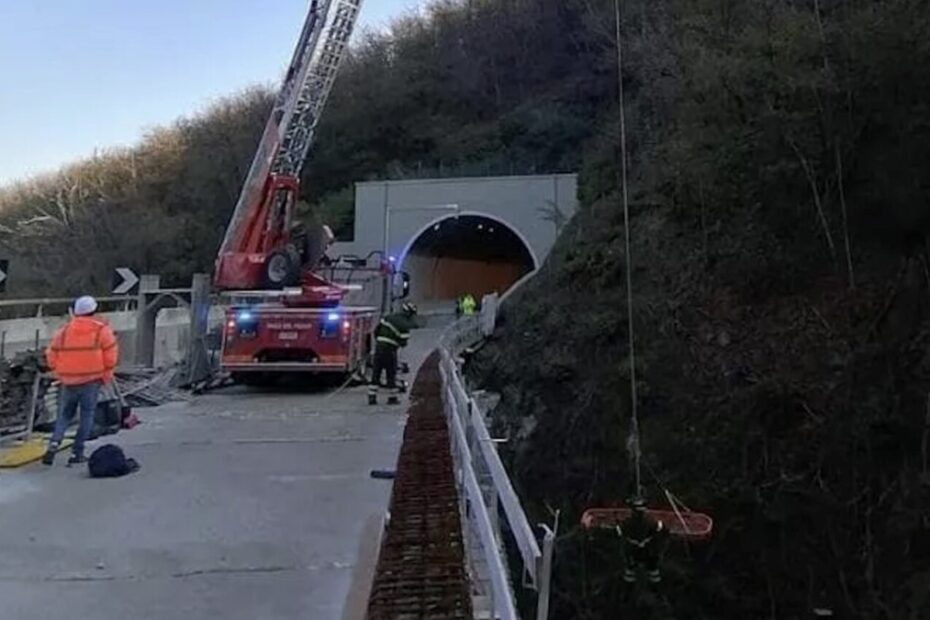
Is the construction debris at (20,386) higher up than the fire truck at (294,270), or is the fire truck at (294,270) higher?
the fire truck at (294,270)

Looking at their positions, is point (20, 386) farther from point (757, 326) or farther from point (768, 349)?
point (757, 326)

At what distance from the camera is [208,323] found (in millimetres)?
17672

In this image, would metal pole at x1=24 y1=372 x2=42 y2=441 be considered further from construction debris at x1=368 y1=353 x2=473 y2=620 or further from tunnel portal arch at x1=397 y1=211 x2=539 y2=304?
tunnel portal arch at x1=397 y1=211 x2=539 y2=304

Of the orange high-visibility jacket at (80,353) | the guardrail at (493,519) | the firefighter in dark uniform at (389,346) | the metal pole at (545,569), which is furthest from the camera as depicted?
the firefighter in dark uniform at (389,346)

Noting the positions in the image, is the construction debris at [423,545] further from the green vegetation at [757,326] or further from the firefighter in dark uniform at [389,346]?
the firefighter in dark uniform at [389,346]

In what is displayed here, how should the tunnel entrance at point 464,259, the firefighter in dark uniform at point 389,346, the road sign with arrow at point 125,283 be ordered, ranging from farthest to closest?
the tunnel entrance at point 464,259 → the road sign with arrow at point 125,283 → the firefighter in dark uniform at point 389,346

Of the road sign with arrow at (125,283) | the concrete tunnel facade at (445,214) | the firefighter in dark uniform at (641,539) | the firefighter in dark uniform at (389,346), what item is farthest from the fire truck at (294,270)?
the concrete tunnel facade at (445,214)

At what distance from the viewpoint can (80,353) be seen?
886 cm

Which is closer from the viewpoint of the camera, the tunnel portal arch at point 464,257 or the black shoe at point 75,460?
the black shoe at point 75,460

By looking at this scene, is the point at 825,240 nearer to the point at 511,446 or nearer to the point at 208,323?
the point at 511,446

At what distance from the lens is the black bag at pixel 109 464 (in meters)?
8.36

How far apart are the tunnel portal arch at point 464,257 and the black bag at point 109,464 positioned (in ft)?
86.1

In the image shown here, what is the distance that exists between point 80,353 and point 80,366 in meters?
0.12

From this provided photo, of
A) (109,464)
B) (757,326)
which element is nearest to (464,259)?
(757,326)
